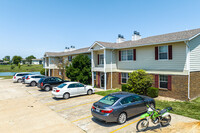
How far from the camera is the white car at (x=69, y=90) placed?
13086mm

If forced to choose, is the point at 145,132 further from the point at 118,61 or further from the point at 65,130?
the point at 118,61

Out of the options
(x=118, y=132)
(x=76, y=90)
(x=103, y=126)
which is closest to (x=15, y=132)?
(x=103, y=126)

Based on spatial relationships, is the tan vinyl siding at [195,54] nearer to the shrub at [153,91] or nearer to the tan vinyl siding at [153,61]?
the tan vinyl siding at [153,61]

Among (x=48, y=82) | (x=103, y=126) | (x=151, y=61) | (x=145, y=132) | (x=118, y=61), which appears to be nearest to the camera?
(x=145, y=132)

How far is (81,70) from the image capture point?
2103cm

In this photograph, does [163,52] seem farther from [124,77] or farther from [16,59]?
[16,59]

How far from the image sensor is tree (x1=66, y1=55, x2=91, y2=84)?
2053 cm

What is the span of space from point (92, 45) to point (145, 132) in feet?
49.4

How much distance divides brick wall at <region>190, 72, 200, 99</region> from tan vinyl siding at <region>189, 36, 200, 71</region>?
0.57 m

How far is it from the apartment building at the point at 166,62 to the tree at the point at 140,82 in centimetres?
116

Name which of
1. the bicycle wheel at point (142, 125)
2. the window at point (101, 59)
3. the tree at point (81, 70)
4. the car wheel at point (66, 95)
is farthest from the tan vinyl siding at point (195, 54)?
the tree at point (81, 70)

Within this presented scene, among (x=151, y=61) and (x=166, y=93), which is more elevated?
(x=151, y=61)

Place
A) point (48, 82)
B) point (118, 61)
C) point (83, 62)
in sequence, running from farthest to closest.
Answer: point (83, 62), point (118, 61), point (48, 82)

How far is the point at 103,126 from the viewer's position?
7328 millimetres
